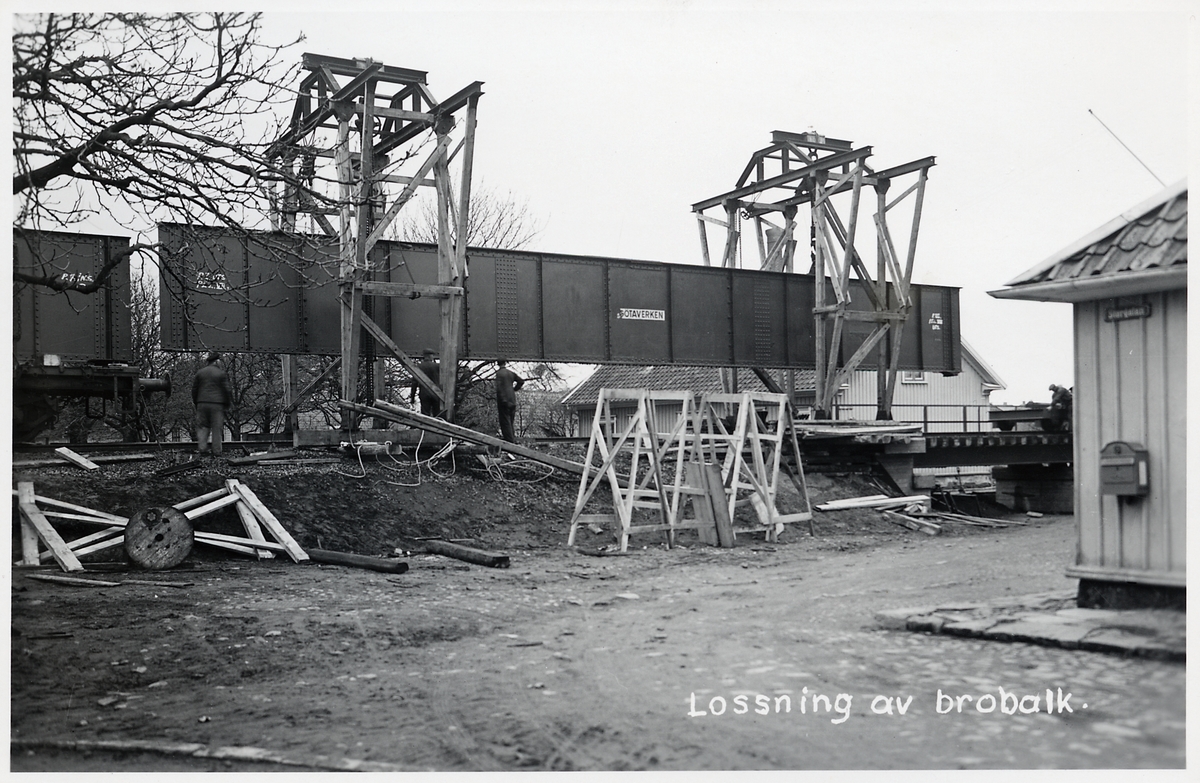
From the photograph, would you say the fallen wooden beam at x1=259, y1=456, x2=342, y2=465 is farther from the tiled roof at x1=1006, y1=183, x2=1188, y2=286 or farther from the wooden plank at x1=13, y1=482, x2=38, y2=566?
the tiled roof at x1=1006, y1=183, x2=1188, y2=286

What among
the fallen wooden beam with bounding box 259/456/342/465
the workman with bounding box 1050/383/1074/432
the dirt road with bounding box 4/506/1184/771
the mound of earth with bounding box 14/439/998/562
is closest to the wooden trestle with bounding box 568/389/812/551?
the mound of earth with bounding box 14/439/998/562

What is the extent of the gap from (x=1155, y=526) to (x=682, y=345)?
575 inches

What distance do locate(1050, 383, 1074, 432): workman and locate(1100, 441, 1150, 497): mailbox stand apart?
1534 cm

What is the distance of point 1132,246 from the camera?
6938 millimetres

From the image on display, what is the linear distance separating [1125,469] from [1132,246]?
4.70 feet

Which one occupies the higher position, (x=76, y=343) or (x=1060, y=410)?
(x=76, y=343)

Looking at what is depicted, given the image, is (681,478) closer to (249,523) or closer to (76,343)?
(249,523)

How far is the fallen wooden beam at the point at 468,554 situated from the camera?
1221cm

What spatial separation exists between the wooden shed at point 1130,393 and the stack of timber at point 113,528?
326 inches

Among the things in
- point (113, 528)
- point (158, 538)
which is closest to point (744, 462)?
point (158, 538)

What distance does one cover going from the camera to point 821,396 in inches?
839

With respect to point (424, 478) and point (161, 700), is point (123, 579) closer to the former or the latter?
point (161, 700)

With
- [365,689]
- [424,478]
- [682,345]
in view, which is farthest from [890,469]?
[365,689]

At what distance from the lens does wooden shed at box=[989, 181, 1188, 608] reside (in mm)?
6867
